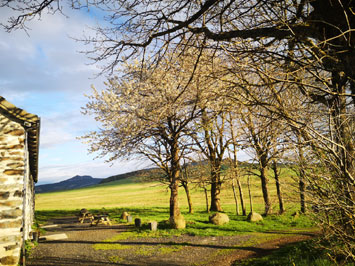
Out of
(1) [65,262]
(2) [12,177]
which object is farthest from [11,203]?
(1) [65,262]

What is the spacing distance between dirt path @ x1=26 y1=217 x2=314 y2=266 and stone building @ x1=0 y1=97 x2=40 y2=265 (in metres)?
1.68

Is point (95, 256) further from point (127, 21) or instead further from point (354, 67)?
point (354, 67)

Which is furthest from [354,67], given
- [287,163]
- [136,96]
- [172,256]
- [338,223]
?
[136,96]

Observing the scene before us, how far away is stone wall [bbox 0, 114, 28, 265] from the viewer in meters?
8.77

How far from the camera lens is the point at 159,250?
11.6 m

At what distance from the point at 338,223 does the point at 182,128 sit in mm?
12648

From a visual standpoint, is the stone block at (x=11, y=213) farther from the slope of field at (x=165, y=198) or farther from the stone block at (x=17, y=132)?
the slope of field at (x=165, y=198)

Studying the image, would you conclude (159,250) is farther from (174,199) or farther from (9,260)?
(9,260)

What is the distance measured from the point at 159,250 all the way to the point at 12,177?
250 inches

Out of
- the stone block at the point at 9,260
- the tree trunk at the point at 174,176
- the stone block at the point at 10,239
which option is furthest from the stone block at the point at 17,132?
the tree trunk at the point at 174,176

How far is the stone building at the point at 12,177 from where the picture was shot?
8797 mm

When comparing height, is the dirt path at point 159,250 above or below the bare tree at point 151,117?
below

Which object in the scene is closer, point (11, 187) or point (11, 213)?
point (11, 213)

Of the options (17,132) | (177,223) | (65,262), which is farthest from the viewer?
(177,223)
